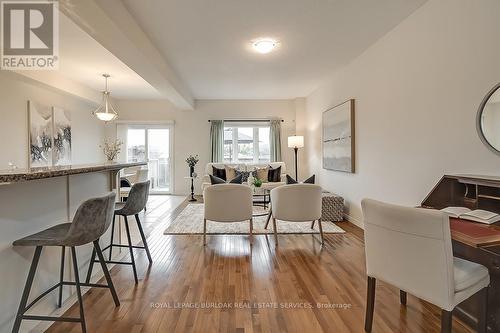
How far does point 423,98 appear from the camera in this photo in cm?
281

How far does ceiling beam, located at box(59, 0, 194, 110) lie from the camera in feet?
7.50

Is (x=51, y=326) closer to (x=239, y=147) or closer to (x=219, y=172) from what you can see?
(x=219, y=172)

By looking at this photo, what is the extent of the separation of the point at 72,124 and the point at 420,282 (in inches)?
283

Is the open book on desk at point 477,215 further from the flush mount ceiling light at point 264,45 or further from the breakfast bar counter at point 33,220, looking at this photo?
the flush mount ceiling light at point 264,45

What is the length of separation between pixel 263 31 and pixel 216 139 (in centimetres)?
442

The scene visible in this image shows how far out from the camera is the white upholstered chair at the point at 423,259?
141cm

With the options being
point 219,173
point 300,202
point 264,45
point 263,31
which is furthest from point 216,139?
point 300,202

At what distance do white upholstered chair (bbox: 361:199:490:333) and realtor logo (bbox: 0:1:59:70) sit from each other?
114 inches

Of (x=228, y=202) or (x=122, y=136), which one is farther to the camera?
(x=122, y=136)

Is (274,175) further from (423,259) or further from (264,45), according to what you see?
(423,259)

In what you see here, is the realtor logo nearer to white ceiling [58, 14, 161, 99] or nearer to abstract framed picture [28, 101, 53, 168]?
white ceiling [58, 14, 161, 99]

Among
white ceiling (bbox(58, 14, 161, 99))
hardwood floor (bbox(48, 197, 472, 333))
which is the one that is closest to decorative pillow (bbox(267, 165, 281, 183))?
hardwood floor (bbox(48, 197, 472, 333))

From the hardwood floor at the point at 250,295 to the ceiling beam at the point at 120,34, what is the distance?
2.34 meters

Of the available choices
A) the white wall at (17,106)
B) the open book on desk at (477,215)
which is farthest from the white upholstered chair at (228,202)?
the white wall at (17,106)
